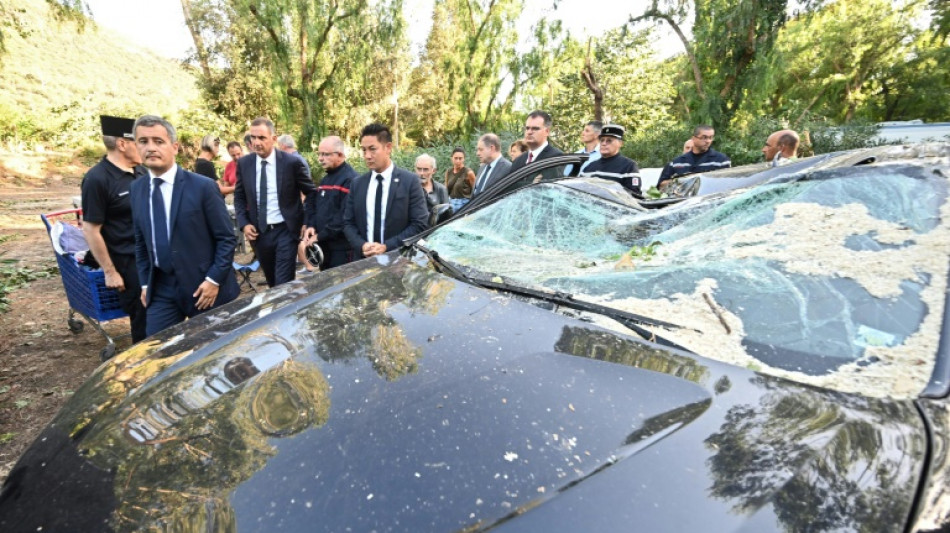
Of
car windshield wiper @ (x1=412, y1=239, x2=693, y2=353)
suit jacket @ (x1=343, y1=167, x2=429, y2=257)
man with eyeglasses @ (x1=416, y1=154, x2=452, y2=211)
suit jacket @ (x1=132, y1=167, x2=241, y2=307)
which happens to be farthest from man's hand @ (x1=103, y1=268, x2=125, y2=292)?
man with eyeglasses @ (x1=416, y1=154, x2=452, y2=211)

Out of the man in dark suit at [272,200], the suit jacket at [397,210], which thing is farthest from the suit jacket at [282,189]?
the suit jacket at [397,210]

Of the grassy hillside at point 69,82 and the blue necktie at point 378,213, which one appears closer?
the blue necktie at point 378,213

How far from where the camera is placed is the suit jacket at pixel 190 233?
8.45 feet

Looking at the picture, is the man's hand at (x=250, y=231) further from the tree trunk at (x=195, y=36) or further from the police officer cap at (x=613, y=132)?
the tree trunk at (x=195, y=36)

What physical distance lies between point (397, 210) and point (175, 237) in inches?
53.4

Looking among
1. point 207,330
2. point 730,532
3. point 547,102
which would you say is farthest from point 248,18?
point 730,532

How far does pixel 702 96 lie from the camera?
1155 cm

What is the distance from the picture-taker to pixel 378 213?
3342mm

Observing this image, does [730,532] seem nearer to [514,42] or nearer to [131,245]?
[131,245]

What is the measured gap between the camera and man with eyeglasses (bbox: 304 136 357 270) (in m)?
3.75

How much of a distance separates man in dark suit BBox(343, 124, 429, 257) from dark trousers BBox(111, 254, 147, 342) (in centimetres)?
150

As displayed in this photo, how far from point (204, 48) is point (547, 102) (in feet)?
55.3

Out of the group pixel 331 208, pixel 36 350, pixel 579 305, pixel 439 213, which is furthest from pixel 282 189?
pixel 579 305

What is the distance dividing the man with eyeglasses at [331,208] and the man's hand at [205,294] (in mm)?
1106
